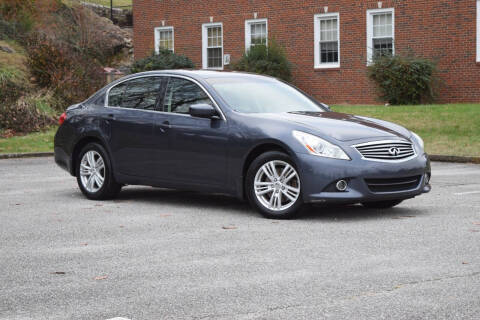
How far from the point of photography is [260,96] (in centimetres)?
1021

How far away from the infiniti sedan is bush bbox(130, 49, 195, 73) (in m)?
23.1

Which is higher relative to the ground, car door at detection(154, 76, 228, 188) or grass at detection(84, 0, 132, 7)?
grass at detection(84, 0, 132, 7)

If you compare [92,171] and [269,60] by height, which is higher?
[269,60]

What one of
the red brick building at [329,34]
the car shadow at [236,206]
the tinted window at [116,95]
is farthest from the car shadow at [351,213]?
the red brick building at [329,34]

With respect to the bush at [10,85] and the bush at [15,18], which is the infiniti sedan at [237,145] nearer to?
the bush at [10,85]

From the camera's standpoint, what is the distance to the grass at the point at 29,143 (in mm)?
19828

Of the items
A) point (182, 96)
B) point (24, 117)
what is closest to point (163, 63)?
point (24, 117)

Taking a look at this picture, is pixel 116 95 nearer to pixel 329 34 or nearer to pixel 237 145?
pixel 237 145

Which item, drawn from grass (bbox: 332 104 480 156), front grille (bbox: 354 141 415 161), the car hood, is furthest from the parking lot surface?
grass (bbox: 332 104 480 156)

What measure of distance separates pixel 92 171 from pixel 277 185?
3.03 metres

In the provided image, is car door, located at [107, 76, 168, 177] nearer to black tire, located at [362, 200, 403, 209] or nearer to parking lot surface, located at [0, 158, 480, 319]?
parking lot surface, located at [0, 158, 480, 319]

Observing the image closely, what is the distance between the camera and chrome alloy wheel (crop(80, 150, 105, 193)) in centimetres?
1108

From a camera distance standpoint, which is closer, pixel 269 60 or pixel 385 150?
pixel 385 150

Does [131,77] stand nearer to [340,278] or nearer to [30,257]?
[30,257]
